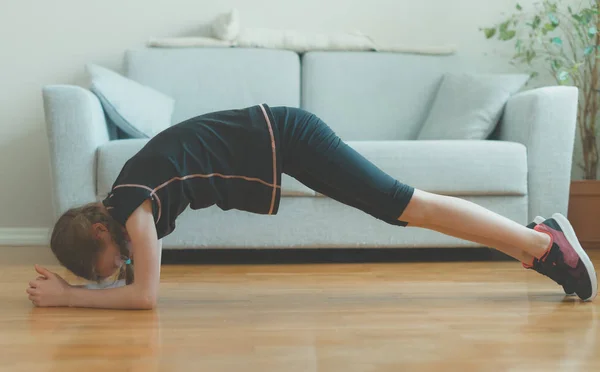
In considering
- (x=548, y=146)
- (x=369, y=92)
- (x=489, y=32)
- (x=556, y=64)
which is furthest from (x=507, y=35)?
(x=548, y=146)

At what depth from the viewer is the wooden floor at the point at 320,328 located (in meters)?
1.32

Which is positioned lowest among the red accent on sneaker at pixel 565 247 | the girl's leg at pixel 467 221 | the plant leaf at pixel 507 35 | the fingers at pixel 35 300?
the fingers at pixel 35 300

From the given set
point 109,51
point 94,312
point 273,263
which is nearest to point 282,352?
point 94,312

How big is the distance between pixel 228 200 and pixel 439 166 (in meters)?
1.05

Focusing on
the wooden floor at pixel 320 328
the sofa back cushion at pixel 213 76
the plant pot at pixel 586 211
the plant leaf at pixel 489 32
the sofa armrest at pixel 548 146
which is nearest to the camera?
the wooden floor at pixel 320 328

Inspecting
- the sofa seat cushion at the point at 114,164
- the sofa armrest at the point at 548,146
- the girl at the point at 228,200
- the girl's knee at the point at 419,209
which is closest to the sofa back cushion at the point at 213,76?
the sofa seat cushion at the point at 114,164

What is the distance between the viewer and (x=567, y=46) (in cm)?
356

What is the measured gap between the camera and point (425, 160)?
260cm

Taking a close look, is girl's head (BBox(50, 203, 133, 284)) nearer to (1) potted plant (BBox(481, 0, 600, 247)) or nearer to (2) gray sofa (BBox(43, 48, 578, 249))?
(2) gray sofa (BBox(43, 48, 578, 249))

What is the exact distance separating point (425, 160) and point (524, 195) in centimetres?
41

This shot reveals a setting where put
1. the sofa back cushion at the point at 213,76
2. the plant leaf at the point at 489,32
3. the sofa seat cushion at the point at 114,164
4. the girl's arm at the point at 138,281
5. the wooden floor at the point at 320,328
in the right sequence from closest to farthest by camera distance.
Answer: the wooden floor at the point at 320,328, the girl's arm at the point at 138,281, the sofa seat cushion at the point at 114,164, the sofa back cushion at the point at 213,76, the plant leaf at the point at 489,32

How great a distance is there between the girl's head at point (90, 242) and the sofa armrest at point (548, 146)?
5.39 feet

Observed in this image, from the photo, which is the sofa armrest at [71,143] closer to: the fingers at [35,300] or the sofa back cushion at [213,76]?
the sofa back cushion at [213,76]

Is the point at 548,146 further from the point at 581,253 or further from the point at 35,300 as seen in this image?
the point at 35,300
